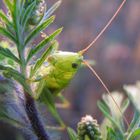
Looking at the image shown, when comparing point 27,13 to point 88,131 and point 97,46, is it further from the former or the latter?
point 97,46

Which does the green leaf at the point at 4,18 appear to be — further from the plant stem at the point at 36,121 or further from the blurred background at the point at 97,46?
the blurred background at the point at 97,46

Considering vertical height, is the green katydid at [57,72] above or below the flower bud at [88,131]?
above

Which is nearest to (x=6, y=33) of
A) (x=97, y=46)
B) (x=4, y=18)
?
(x=4, y=18)

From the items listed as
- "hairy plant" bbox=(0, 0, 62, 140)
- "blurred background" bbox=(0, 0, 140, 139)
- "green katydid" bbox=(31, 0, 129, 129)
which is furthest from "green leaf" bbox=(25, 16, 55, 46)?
"blurred background" bbox=(0, 0, 140, 139)

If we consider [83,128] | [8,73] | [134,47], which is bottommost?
[134,47]

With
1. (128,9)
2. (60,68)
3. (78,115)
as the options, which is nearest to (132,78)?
(78,115)

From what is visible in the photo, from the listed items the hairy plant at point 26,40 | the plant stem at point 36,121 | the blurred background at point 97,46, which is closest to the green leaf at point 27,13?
the hairy plant at point 26,40

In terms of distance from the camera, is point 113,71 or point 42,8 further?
point 113,71

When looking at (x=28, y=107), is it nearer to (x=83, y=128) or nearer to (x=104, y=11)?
(x=83, y=128)

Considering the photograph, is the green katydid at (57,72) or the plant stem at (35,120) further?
the green katydid at (57,72)
